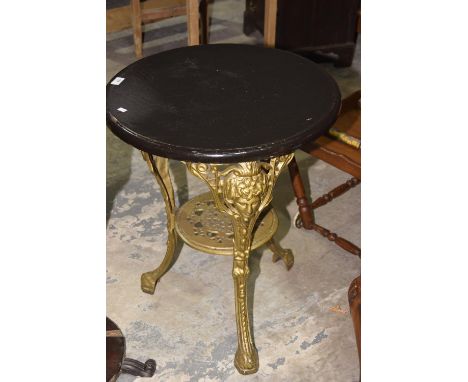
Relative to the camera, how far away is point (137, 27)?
514 cm

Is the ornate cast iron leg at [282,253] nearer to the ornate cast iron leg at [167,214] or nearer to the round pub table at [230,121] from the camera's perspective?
the round pub table at [230,121]

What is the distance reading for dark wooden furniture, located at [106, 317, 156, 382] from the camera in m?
2.17

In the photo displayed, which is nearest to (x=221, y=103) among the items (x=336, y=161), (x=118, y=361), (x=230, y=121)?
(x=230, y=121)

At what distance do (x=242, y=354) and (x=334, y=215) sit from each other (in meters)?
1.18

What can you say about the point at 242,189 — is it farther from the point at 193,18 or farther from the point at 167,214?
the point at 193,18

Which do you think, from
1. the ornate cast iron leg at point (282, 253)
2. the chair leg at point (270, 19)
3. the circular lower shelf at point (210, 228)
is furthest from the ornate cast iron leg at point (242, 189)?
the chair leg at point (270, 19)

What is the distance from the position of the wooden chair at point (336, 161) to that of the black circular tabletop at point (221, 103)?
42 cm

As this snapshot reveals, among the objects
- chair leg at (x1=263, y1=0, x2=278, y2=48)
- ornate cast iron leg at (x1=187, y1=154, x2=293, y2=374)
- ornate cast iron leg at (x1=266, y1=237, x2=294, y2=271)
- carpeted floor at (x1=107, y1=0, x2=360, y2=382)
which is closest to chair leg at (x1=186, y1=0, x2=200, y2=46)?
chair leg at (x1=263, y1=0, x2=278, y2=48)

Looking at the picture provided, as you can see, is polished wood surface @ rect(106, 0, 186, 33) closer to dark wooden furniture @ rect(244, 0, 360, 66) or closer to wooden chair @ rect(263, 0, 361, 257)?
dark wooden furniture @ rect(244, 0, 360, 66)

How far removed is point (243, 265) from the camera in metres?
2.40

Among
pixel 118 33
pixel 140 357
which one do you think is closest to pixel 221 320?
pixel 140 357

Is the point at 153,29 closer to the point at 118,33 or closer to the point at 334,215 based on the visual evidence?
the point at 118,33

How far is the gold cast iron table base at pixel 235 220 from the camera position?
2.16 m

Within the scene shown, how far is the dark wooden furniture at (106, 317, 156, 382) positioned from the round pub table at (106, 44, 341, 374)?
357 mm
